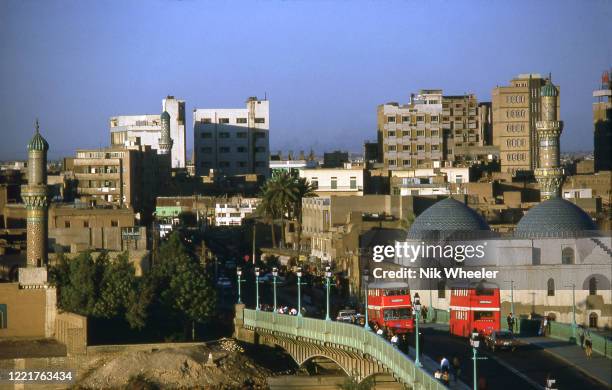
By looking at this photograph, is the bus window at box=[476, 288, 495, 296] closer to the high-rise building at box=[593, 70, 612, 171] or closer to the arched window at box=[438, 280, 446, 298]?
the arched window at box=[438, 280, 446, 298]

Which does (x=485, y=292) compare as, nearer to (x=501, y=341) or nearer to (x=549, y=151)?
(x=501, y=341)

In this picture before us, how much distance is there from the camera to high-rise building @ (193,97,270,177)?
124 meters

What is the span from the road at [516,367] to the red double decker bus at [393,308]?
2552 mm

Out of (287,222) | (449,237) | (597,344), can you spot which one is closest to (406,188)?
(287,222)

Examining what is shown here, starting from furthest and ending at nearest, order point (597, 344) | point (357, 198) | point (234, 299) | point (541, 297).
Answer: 1. point (357, 198)
2. point (234, 299)
3. point (541, 297)
4. point (597, 344)

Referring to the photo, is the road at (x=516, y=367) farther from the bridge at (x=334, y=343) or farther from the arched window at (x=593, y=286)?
the arched window at (x=593, y=286)

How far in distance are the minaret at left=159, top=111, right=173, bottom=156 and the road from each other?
72.2 m

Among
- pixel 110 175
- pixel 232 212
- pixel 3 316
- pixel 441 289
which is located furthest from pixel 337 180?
pixel 3 316

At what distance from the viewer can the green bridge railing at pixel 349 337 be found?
37719 mm

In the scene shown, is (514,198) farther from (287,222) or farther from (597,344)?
(597,344)

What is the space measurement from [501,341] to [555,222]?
21.6m

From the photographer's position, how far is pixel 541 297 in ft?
196

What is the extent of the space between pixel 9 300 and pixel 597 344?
2617 centimetres

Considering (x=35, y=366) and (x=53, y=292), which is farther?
(x=53, y=292)
